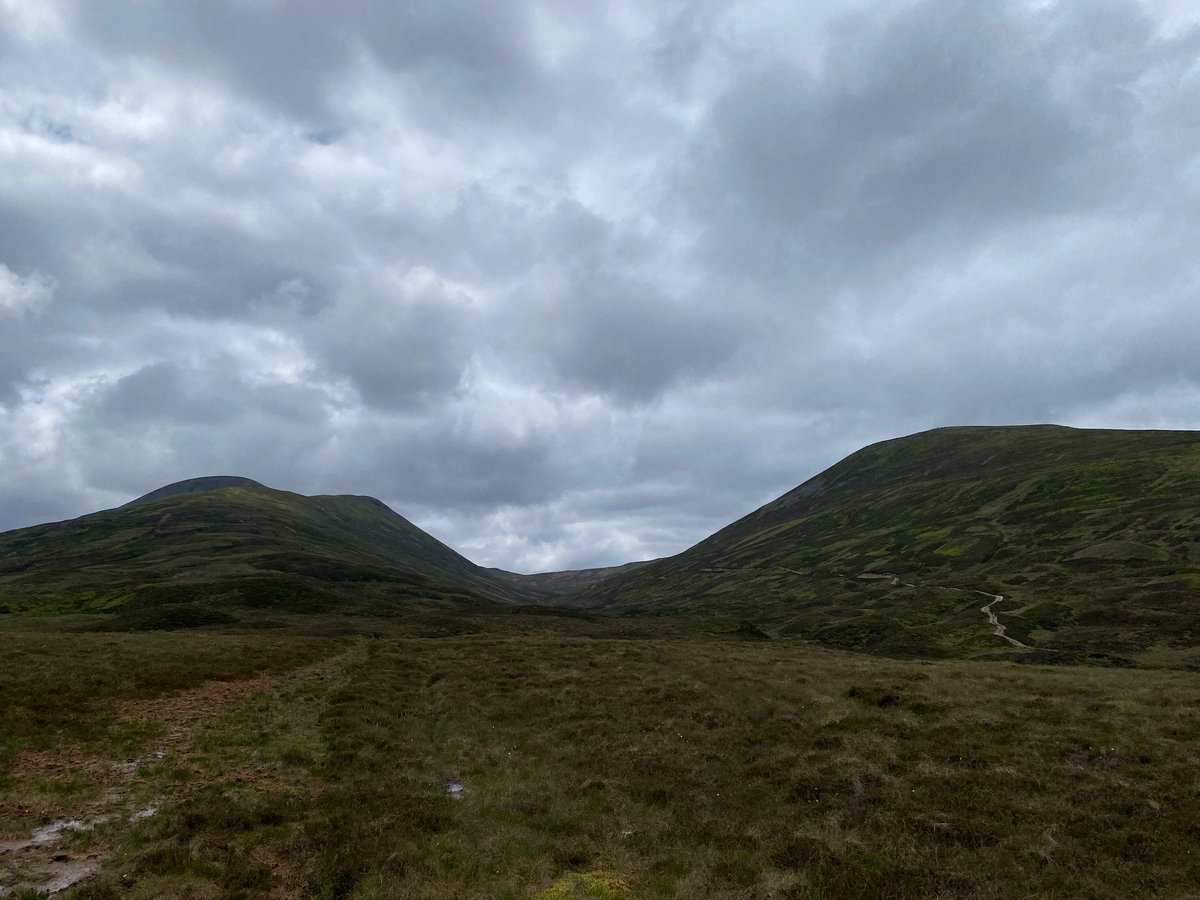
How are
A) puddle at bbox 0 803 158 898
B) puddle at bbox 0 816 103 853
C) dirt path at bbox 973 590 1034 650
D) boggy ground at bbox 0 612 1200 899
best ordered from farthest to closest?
dirt path at bbox 973 590 1034 650 → puddle at bbox 0 816 103 853 → boggy ground at bbox 0 612 1200 899 → puddle at bbox 0 803 158 898

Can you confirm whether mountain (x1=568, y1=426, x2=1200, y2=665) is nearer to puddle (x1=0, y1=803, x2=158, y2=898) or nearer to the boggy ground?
the boggy ground

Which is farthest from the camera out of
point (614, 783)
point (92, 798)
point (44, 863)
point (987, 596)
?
point (987, 596)

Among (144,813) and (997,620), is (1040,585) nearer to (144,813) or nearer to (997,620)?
(997,620)

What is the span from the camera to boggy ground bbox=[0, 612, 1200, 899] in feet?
58.5

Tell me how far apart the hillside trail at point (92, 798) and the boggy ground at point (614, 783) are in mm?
174

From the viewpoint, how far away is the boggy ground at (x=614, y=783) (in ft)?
58.5

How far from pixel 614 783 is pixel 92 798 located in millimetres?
19561

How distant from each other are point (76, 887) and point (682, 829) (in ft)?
57.8

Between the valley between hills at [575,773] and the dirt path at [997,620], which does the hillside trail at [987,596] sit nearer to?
the dirt path at [997,620]

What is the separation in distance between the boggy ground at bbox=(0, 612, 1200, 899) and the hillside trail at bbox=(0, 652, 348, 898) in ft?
0.57

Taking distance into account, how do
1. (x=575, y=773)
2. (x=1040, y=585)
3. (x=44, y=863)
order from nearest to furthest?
(x=44, y=863), (x=575, y=773), (x=1040, y=585)

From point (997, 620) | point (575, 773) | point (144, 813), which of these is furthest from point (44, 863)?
point (997, 620)

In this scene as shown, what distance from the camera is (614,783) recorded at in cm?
2678

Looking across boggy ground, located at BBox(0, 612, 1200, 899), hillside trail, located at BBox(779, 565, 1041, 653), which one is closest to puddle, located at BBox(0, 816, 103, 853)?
boggy ground, located at BBox(0, 612, 1200, 899)
